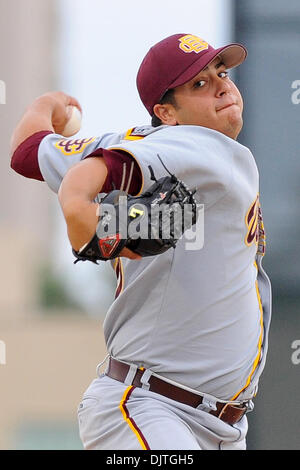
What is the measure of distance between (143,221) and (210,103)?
453 mm

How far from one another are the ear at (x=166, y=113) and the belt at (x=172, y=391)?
0.53m

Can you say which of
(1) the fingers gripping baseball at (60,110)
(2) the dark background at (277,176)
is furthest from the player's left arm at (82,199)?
(2) the dark background at (277,176)

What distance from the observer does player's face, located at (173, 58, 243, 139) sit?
2.13 m

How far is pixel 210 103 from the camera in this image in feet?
7.00

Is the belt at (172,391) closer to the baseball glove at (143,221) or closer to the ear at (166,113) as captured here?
the baseball glove at (143,221)

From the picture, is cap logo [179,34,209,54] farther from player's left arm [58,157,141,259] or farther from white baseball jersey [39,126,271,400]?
player's left arm [58,157,141,259]

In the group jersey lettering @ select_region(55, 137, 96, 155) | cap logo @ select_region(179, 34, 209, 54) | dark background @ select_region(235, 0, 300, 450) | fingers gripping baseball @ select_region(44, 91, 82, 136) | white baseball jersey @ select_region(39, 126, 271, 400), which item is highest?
cap logo @ select_region(179, 34, 209, 54)

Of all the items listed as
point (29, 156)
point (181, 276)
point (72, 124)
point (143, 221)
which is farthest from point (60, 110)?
point (143, 221)

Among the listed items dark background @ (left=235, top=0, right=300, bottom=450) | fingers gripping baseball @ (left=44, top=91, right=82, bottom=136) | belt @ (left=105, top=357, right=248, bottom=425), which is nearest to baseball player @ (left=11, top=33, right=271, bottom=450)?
belt @ (left=105, top=357, right=248, bottom=425)

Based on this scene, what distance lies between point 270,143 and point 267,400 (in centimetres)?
102

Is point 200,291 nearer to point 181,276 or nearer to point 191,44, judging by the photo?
point 181,276

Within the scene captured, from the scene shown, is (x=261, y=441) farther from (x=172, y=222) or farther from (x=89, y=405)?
(x=172, y=222)

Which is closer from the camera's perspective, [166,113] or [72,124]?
[166,113]

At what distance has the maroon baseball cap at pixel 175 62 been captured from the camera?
2.13m
